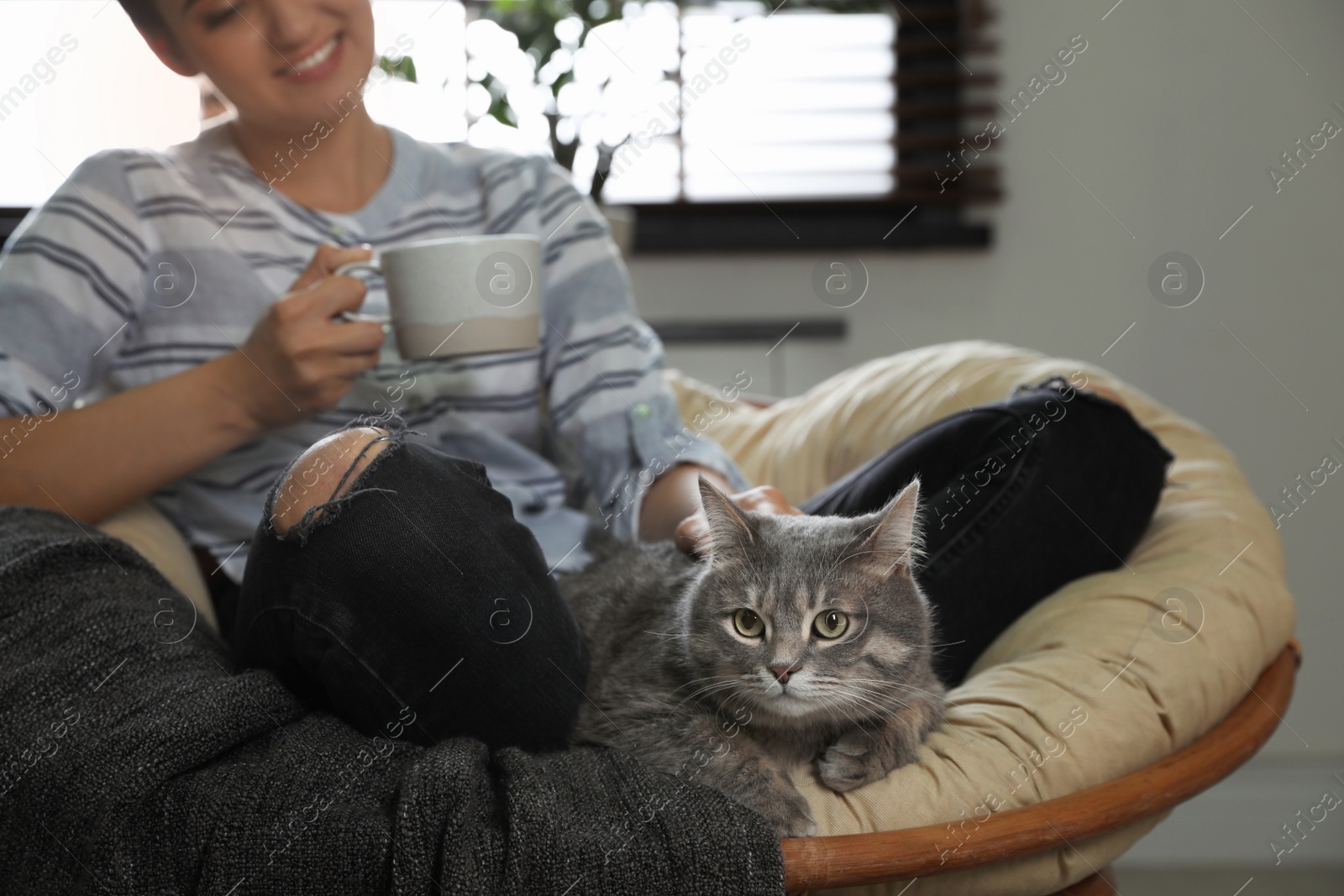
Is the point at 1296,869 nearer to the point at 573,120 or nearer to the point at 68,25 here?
the point at 573,120

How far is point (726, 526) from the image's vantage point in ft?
2.91

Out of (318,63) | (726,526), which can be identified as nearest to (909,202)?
(318,63)

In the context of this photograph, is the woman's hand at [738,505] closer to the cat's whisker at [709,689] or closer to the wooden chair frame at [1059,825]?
the cat's whisker at [709,689]

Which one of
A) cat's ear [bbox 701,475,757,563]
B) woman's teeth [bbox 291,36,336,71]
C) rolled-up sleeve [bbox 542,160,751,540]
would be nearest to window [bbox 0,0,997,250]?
rolled-up sleeve [bbox 542,160,751,540]

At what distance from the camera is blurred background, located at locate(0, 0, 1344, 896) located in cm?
211

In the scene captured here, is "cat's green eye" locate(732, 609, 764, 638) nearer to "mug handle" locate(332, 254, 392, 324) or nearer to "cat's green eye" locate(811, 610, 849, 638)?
"cat's green eye" locate(811, 610, 849, 638)

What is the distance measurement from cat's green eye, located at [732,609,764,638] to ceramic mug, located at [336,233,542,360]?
0.39 meters

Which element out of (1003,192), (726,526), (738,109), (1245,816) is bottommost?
(1245,816)

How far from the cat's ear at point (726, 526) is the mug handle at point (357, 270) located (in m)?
0.40

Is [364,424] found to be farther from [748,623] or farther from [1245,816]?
[1245,816]

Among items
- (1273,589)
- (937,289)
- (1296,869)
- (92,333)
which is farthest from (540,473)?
(1296,869)

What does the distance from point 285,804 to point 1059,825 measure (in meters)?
0.62

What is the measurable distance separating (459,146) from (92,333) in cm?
52

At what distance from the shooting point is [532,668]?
2.85ft
